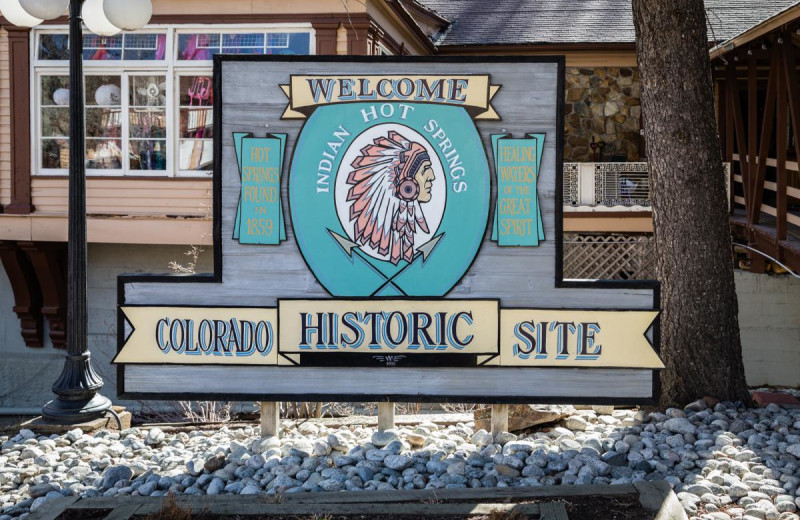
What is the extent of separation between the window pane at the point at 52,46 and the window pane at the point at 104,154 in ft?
3.78

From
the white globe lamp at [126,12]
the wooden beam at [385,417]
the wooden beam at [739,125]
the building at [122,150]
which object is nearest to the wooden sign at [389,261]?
the wooden beam at [385,417]

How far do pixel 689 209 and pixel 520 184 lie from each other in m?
1.77

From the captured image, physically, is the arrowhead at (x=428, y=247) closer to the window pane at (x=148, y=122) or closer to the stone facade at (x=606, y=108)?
the window pane at (x=148, y=122)

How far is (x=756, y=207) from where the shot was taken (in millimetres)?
11727

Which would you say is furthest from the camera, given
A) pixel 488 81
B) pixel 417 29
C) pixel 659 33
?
pixel 417 29

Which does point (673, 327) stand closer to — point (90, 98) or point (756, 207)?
point (756, 207)

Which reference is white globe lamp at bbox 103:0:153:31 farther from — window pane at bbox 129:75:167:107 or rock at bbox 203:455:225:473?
window pane at bbox 129:75:167:107

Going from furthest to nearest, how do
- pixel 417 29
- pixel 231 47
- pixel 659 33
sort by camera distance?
pixel 417 29 → pixel 231 47 → pixel 659 33

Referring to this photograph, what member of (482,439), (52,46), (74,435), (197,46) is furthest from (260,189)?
(52,46)

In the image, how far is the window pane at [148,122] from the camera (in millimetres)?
11336

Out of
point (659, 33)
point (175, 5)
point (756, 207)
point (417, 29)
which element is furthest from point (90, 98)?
point (756, 207)

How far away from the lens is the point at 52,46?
11391mm

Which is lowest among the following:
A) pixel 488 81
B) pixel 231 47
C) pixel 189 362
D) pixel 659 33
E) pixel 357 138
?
pixel 189 362

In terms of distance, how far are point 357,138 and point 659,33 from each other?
2601 millimetres
